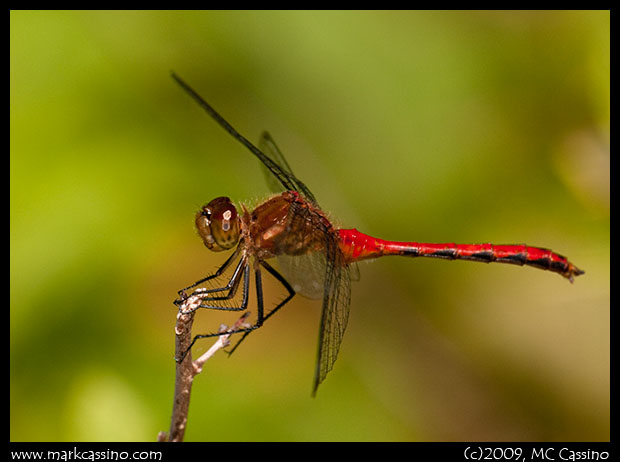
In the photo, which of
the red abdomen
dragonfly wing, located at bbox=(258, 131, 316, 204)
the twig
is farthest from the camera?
the red abdomen

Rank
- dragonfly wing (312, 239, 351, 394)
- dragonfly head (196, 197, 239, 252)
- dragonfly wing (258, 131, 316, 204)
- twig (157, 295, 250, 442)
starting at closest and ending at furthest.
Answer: twig (157, 295, 250, 442) < dragonfly wing (312, 239, 351, 394) < dragonfly head (196, 197, 239, 252) < dragonfly wing (258, 131, 316, 204)

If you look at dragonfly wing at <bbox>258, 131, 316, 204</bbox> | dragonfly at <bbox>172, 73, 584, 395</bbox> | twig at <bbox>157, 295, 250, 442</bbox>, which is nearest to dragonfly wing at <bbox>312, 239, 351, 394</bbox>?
dragonfly at <bbox>172, 73, 584, 395</bbox>

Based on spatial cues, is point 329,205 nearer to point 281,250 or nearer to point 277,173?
point 277,173

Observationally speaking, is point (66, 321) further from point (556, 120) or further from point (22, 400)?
point (556, 120)

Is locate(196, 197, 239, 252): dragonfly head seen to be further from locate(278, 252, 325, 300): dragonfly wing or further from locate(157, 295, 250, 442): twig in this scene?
locate(157, 295, 250, 442): twig

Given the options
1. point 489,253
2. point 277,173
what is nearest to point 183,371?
point 277,173

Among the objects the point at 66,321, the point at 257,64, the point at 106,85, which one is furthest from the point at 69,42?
the point at 66,321

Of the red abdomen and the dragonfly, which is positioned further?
the red abdomen
